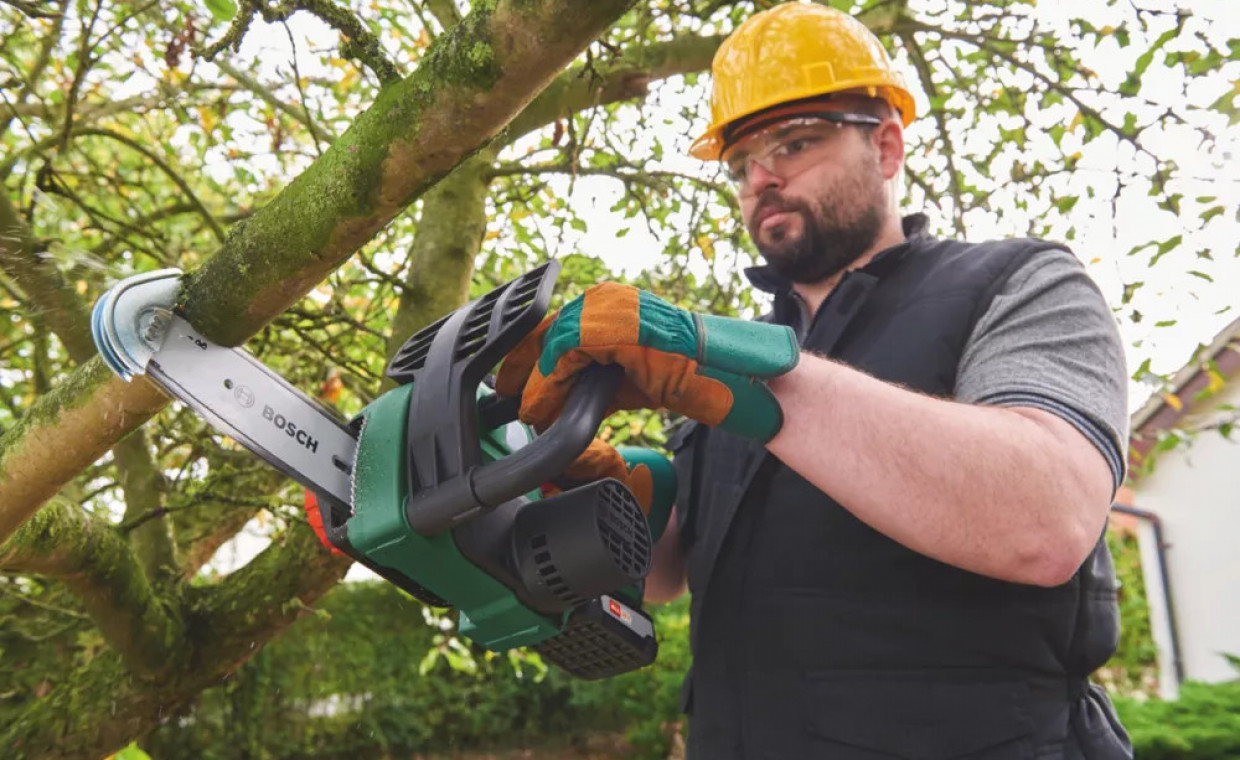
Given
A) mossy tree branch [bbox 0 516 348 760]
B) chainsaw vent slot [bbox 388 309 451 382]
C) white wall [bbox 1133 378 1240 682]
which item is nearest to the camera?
chainsaw vent slot [bbox 388 309 451 382]

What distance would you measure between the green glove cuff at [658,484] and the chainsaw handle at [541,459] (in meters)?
0.87

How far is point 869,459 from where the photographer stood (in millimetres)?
1311

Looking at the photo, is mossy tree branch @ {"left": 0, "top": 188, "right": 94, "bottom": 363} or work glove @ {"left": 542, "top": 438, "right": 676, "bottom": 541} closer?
mossy tree branch @ {"left": 0, "top": 188, "right": 94, "bottom": 363}

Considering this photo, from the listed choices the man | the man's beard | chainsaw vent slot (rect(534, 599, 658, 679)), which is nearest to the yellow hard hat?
the man

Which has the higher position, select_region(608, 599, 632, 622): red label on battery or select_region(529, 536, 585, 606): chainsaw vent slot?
select_region(529, 536, 585, 606): chainsaw vent slot

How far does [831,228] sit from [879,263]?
0.22m

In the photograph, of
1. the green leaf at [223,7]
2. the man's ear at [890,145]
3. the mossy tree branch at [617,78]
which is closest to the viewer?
the green leaf at [223,7]

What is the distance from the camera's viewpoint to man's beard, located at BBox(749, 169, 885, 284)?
2.08 meters

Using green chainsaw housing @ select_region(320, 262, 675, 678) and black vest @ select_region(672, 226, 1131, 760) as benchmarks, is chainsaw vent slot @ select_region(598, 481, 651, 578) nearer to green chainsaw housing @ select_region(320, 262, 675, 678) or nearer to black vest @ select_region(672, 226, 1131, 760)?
green chainsaw housing @ select_region(320, 262, 675, 678)

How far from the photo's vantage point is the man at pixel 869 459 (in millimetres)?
1309

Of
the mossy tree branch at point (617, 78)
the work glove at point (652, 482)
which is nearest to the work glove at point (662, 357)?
the work glove at point (652, 482)

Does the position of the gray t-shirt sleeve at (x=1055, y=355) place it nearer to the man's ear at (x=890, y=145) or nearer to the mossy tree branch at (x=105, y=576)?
the man's ear at (x=890, y=145)

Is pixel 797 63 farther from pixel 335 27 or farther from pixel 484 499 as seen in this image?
pixel 484 499

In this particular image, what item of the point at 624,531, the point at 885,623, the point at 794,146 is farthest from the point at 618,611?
the point at 794,146
